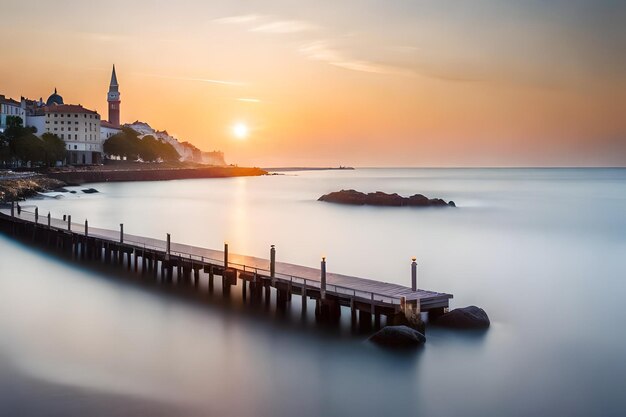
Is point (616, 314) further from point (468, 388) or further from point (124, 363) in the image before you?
point (124, 363)

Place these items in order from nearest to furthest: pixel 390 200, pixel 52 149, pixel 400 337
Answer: pixel 400 337 → pixel 390 200 → pixel 52 149

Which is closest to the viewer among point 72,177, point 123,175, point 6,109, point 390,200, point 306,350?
point 306,350

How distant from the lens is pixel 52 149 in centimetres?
→ 11075

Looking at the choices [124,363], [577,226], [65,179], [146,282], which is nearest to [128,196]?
[65,179]

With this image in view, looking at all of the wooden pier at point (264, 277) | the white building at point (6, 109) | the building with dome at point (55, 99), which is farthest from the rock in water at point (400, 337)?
the building with dome at point (55, 99)

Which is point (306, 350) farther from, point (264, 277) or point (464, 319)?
point (464, 319)

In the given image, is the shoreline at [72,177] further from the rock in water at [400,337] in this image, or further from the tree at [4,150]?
the rock in water at [400,337]

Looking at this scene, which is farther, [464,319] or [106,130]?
[106,130]

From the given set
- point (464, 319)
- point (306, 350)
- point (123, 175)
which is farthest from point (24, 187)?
point (464, 319)

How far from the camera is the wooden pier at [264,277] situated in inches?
755

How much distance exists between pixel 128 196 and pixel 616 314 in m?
75.3

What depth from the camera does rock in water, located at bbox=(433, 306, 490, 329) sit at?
19.4m

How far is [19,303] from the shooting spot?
24547 mm

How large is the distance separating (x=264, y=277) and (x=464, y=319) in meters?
7.16
